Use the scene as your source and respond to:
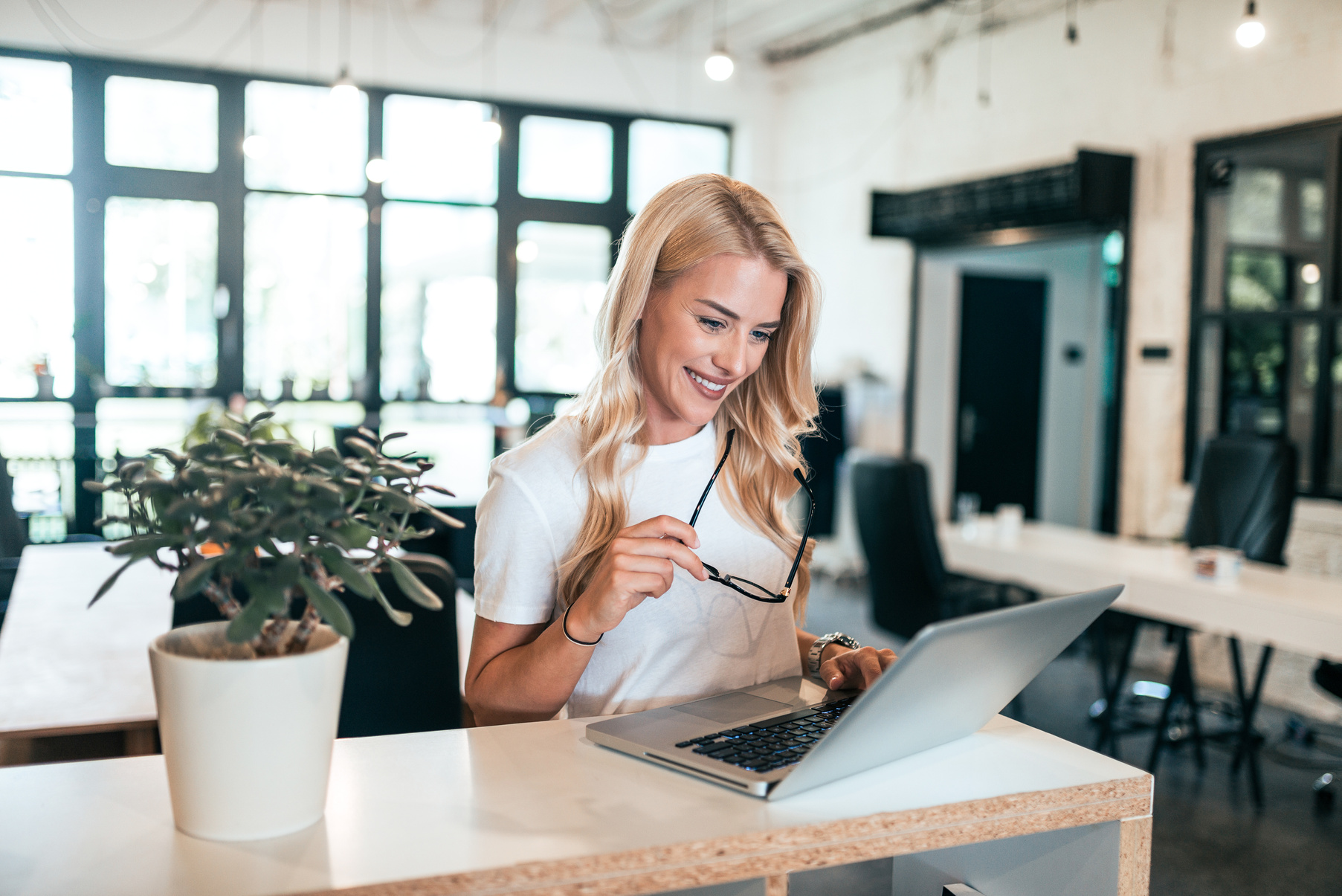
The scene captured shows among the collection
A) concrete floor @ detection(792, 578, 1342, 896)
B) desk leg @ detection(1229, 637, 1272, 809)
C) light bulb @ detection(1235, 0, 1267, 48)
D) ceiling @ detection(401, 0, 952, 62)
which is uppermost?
ceiling @ detection(401, 0, 952, 62)

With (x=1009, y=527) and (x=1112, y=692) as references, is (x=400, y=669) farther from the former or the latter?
(x=1009, y=527)

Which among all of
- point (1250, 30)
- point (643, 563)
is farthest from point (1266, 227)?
point (643, 563)

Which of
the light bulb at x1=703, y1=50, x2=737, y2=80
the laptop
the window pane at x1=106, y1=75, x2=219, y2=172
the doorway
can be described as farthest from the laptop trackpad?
the window pane at x1=106, y1=75, x2=219, y2=172

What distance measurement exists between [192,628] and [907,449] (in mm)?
6245

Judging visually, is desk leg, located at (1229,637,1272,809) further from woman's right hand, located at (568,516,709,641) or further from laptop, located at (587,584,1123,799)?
woman's right hand, located at (568,516,709,641)

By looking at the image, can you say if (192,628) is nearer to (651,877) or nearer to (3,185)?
(651,877)

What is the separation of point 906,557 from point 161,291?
513cm

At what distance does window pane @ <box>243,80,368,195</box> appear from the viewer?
684 centimetres

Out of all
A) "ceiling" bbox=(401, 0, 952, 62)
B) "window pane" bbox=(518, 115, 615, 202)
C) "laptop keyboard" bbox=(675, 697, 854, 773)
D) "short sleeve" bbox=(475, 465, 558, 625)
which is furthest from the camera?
"window pane" bbox=(518, 115, 615, 202)

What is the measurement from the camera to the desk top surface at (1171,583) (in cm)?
303

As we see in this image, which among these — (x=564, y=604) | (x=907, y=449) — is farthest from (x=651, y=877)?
(x=907, y=449)

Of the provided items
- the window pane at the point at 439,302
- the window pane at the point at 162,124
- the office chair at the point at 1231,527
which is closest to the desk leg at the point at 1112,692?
the office chair at the point at 1231,527

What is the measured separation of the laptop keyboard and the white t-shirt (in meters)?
0.26

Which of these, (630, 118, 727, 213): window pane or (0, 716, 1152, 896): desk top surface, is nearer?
(0, 716, 1152, 896): desk top surface
